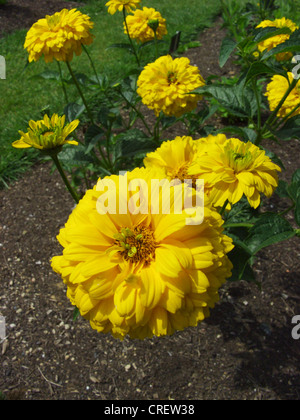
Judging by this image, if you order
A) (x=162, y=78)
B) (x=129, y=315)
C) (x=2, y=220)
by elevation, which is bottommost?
(x=2, y=220)

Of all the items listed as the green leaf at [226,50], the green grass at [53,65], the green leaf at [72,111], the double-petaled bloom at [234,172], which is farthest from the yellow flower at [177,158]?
the green grass at [53,65]

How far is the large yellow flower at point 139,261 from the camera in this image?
84cm

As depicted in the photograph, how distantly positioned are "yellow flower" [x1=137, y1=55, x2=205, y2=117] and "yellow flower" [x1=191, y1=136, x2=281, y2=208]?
668mm

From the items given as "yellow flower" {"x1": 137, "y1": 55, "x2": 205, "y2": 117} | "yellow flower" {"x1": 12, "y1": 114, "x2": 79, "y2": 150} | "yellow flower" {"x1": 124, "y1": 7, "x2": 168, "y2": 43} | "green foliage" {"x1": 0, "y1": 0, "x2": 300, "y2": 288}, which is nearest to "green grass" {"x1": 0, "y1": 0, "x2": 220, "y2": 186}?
"green foliage" {"x1": 0, "y1": 0, "x2": 300, "y2": 288}

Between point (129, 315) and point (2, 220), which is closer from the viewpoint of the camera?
point (129, 315)

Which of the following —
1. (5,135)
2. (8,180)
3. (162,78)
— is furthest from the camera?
(5,135)

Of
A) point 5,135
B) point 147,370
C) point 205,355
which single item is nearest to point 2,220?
point 5,135

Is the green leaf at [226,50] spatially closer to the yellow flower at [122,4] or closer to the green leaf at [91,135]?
the green leaf at [91,135]

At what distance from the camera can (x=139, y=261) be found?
915 millimetres

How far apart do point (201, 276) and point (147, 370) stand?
114 cm

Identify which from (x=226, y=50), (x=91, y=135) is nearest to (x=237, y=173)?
(x=226, y=50)

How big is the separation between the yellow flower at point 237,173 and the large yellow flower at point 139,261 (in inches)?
4.4

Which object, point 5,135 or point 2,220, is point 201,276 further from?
point 5,135

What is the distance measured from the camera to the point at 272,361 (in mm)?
1765
